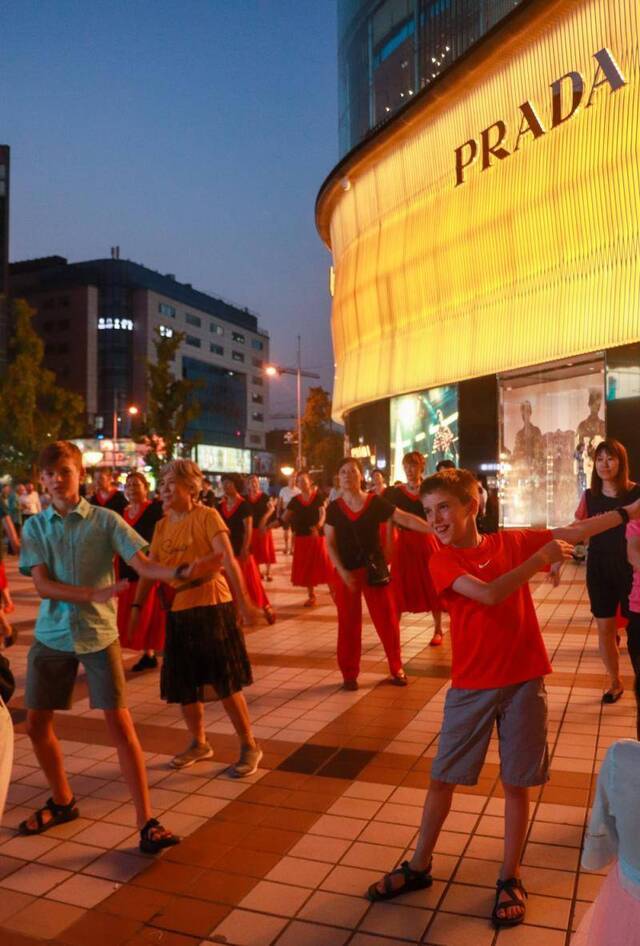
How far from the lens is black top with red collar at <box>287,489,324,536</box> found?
490 inches

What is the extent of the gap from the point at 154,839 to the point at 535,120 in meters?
16.8

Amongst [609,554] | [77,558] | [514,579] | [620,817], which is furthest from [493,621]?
[609,554]

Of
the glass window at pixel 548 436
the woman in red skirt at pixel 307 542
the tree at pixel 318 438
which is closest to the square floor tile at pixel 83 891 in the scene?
the woman in red skirt at pixel 307 542

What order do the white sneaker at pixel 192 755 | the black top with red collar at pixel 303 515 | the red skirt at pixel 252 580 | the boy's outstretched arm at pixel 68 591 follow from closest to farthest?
the boy's outstretched arm at pixel 68 591
the white sneaker at pixel 192 755
the red skirt at pixel 252 580
the black top with red collar at pixel 303 515

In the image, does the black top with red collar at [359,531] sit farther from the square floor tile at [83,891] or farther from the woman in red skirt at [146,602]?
the square floor tile at [83,891]

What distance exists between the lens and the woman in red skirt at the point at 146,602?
25.9 feet

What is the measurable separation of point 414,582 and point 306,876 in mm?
5641

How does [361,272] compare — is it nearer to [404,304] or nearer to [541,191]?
[404,304]

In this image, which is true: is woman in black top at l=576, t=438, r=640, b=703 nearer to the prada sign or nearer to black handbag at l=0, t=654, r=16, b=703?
black handbag at l=0, t=654, r=16, b=703

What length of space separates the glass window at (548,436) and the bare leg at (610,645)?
12619 mm

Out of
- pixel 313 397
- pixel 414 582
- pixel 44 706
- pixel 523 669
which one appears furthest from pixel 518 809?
pixel 313 397

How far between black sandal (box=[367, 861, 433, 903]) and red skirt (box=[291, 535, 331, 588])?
876 centimetres

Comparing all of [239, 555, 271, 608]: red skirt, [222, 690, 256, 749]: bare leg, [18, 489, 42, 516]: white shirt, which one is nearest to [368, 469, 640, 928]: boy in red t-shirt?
[222, 690, 256, 749]: bare leg

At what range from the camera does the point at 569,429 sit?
1942 cm
